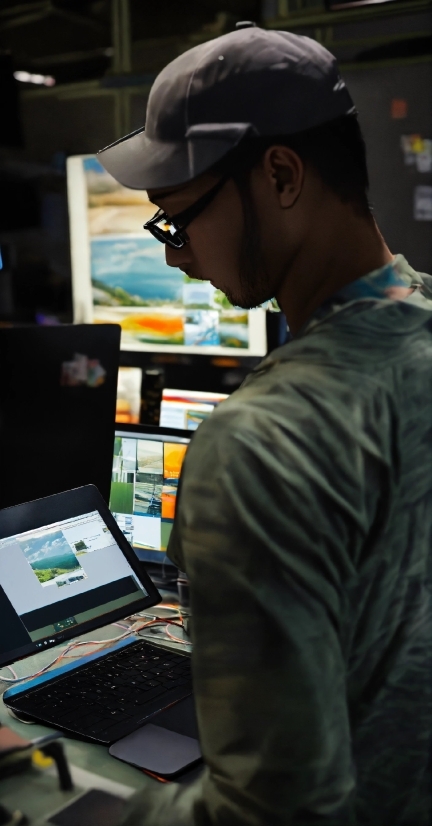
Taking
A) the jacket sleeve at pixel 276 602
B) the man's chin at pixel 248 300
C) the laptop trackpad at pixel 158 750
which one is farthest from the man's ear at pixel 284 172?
→ the laptop trackpad at pixel 158 750

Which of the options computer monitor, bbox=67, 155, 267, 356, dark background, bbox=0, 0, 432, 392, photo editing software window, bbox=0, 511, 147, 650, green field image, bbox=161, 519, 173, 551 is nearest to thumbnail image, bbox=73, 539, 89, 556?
photo editing software window, bbox=0, 511, 147, 650

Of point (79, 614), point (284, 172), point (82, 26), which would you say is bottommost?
point (79, 614)

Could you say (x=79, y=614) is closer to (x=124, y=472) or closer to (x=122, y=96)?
(x=124, y=472)

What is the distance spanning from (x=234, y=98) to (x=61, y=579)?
2.87 ft

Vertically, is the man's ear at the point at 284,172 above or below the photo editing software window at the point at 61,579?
above

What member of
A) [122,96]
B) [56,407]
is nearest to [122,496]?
[56,407]

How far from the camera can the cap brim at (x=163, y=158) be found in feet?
2.46

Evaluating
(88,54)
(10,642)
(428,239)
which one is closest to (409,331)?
(10,642)

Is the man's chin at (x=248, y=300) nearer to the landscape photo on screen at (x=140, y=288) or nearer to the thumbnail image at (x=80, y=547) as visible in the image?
the thumbnail image at (x=80, y=547)

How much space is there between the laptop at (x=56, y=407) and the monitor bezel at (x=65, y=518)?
126 mm

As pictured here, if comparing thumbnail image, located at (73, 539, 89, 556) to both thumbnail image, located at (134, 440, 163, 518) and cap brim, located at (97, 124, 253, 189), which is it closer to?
thumbnail image, located at (134, 440, 163, 518)

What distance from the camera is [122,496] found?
171cm

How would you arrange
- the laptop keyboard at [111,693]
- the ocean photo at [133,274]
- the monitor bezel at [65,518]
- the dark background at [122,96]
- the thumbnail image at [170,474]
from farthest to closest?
the ocean photo at [133,274]
the dark background at [122,96]
the thumbnail image at [170,474]
the monitor bezel at [65,518]
the laptop keyboard at [111,693]

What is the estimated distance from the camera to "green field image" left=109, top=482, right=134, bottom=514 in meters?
1.70
